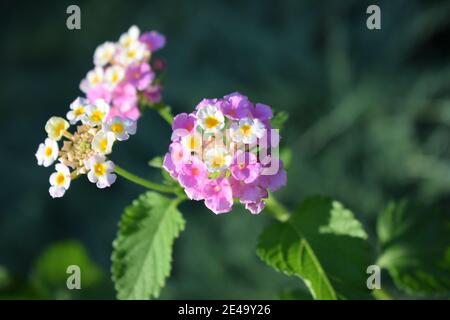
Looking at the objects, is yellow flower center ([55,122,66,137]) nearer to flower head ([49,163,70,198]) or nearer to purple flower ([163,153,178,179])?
flower head ([49,163,70,198])

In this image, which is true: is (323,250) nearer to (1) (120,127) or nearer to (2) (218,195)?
(2) (218,195)

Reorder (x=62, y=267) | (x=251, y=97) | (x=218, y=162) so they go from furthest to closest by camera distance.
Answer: (x=251, y=97), (x=62, y=267), (x=218, y=162)

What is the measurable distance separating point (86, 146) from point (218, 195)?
275mm

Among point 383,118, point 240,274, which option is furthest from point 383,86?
point 240,274

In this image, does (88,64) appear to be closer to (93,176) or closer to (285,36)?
(285,36)

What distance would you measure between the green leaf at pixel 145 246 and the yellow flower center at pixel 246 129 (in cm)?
28

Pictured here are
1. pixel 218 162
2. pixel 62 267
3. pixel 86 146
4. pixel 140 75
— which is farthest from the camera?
pixel 62 267

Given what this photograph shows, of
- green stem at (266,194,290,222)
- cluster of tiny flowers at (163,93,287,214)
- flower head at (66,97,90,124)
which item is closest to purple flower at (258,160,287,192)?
cluster of tiny flowers at (163,93,287,214)

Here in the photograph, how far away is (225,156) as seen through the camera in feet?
3.34

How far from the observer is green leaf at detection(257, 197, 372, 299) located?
1.13 metres

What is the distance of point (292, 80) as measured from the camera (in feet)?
8.75

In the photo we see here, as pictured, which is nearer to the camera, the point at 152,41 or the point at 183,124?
the point at 183,124

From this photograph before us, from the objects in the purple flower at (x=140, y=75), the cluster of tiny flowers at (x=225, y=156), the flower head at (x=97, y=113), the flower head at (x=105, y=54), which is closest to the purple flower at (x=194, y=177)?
the cluster of tiny flowers at (x=225, y=156)

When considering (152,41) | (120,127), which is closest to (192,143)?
(120,127)
